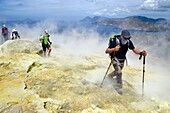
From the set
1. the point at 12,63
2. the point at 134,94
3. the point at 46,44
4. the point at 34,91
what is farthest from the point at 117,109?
the point at 46,44

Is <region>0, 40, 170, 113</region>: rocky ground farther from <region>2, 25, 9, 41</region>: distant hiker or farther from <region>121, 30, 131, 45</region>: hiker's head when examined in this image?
<region>2, 25, 9, 41</region>: distant hiker

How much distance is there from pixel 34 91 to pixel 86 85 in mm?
2738

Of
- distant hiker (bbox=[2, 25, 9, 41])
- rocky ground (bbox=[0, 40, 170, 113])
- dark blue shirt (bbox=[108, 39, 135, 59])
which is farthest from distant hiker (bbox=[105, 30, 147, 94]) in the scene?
distant hiker (bbox=[2, 25, 9, 41])

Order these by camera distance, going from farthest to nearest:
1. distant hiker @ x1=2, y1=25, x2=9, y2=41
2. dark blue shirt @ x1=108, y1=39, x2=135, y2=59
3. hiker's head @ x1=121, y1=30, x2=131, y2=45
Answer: distant hiker @ x1=2, y1=25, x2=9, y2=41 → dark blue shirt @ x1=108, y1=39, x2=135, y2=59 → hiker's head @ x1=121, y1=30, x2=131, y2=45

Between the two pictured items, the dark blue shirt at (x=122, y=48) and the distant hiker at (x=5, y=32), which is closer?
the dark blue shirt at (x=122, y=48)

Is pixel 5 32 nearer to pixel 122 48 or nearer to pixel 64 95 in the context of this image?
pixel 64 95

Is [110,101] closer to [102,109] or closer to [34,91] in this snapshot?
[102,109]

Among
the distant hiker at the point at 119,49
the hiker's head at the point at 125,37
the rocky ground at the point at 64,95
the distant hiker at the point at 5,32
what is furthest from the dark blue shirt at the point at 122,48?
the distant hiker at the point at 5,32

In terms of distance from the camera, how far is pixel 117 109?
441 inches

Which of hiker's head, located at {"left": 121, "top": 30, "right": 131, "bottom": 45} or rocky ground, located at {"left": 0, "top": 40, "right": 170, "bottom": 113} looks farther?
hiker's head, located at {"left": 121, "top": 30, "right": 131, "bottom": 45}

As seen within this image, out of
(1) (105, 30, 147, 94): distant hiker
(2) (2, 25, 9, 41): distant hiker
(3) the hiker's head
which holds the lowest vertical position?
(2) (2, 25, 9, 41): distant hiker

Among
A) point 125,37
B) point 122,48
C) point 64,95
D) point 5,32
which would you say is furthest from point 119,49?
point 5,32

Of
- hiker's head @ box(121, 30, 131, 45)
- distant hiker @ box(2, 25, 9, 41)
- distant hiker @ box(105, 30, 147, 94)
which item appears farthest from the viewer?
distant hiker @ box(2, 25, 9, 41)

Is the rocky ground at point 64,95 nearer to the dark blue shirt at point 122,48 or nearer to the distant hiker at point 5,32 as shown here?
the dark blue shirt at point 122,48
